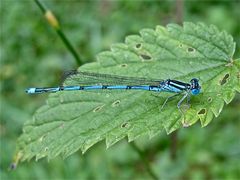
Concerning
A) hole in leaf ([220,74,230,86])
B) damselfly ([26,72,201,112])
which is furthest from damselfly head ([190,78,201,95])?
hole in leaf ([220,74,230,86])

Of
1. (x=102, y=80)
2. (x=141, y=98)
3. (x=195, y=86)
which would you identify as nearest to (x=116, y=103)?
(x=141, y=98)

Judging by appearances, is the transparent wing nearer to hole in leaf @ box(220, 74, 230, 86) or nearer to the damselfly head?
the damselfly head

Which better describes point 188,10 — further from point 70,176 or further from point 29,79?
point 70,176

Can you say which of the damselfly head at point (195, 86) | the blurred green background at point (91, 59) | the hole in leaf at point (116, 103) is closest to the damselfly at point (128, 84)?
the damselfly head at point (195, 86)

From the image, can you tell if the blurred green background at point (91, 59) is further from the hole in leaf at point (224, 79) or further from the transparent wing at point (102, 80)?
the hole in leaf at point (224, 79)

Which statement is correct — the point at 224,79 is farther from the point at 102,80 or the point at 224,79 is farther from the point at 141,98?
the point at 102,80
